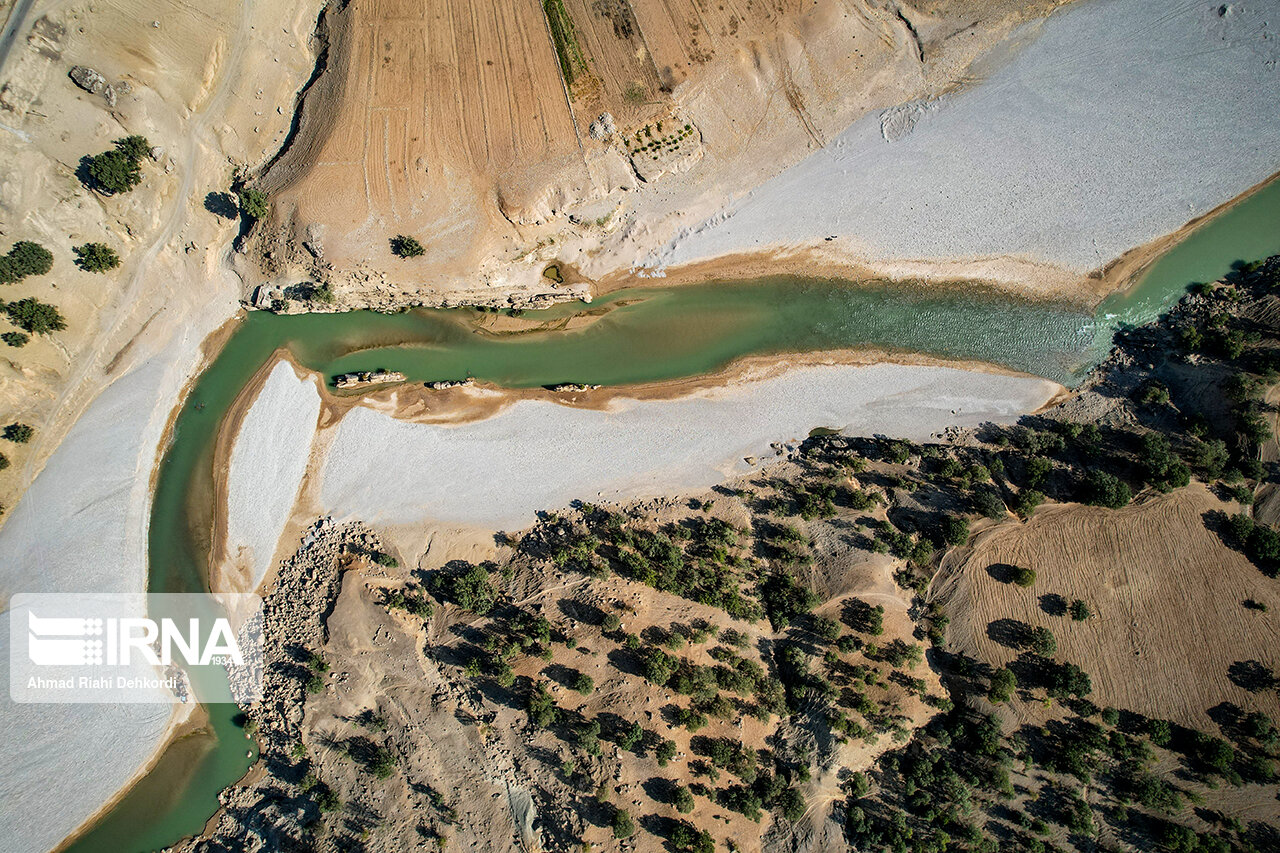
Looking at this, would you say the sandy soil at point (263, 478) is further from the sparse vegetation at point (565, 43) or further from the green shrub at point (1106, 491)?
the green shrub at point (1106, 491)

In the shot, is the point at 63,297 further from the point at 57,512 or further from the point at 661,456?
the point at 661,456

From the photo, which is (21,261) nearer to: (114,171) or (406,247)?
(114,171)

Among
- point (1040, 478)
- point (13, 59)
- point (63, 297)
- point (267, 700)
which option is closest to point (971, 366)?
point (1040, 478)

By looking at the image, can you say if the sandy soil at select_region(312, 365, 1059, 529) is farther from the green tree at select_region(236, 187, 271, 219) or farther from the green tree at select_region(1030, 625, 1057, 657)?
the green tree at select_region(1030, 625, 1057, 657)

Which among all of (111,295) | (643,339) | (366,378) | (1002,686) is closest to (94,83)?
(111,295)

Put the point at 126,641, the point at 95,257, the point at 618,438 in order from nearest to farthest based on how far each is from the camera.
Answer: the point at 95,257, the point at 126,641, the point at 618,438

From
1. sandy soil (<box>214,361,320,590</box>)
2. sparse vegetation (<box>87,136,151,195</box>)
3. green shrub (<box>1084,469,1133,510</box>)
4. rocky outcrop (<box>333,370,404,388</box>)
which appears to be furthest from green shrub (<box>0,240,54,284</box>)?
Answer: green shrub (<box>1084,469,1133,510</box>)
